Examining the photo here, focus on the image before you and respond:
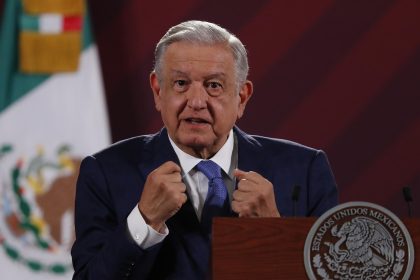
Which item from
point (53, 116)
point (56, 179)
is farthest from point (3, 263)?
point (53, 116)

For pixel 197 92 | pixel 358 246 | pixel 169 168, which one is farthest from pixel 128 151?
pixel 358 246

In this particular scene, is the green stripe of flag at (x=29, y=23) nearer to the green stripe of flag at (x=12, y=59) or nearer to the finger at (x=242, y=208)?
the green stripe of flag at (x=12, y=59)

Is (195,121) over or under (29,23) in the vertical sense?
over

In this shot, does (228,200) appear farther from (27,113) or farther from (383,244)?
(27,113)

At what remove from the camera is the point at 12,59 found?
3.44 metres

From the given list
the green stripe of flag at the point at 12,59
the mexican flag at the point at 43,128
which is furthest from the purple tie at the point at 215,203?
the green stripe of flag at the point at 12,59

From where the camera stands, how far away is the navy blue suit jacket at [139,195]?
1912mm

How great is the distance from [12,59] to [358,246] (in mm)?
2120

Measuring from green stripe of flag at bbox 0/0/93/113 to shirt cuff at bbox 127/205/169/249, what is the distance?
1714 millimetres

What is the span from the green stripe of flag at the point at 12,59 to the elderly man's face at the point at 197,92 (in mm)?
1425

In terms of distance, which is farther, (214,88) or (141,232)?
(214,88)

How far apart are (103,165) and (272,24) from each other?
1617 mm

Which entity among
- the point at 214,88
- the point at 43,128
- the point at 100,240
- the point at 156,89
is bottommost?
the point at 43,128

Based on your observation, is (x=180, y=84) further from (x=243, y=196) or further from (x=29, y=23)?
(x=29, y=23)
